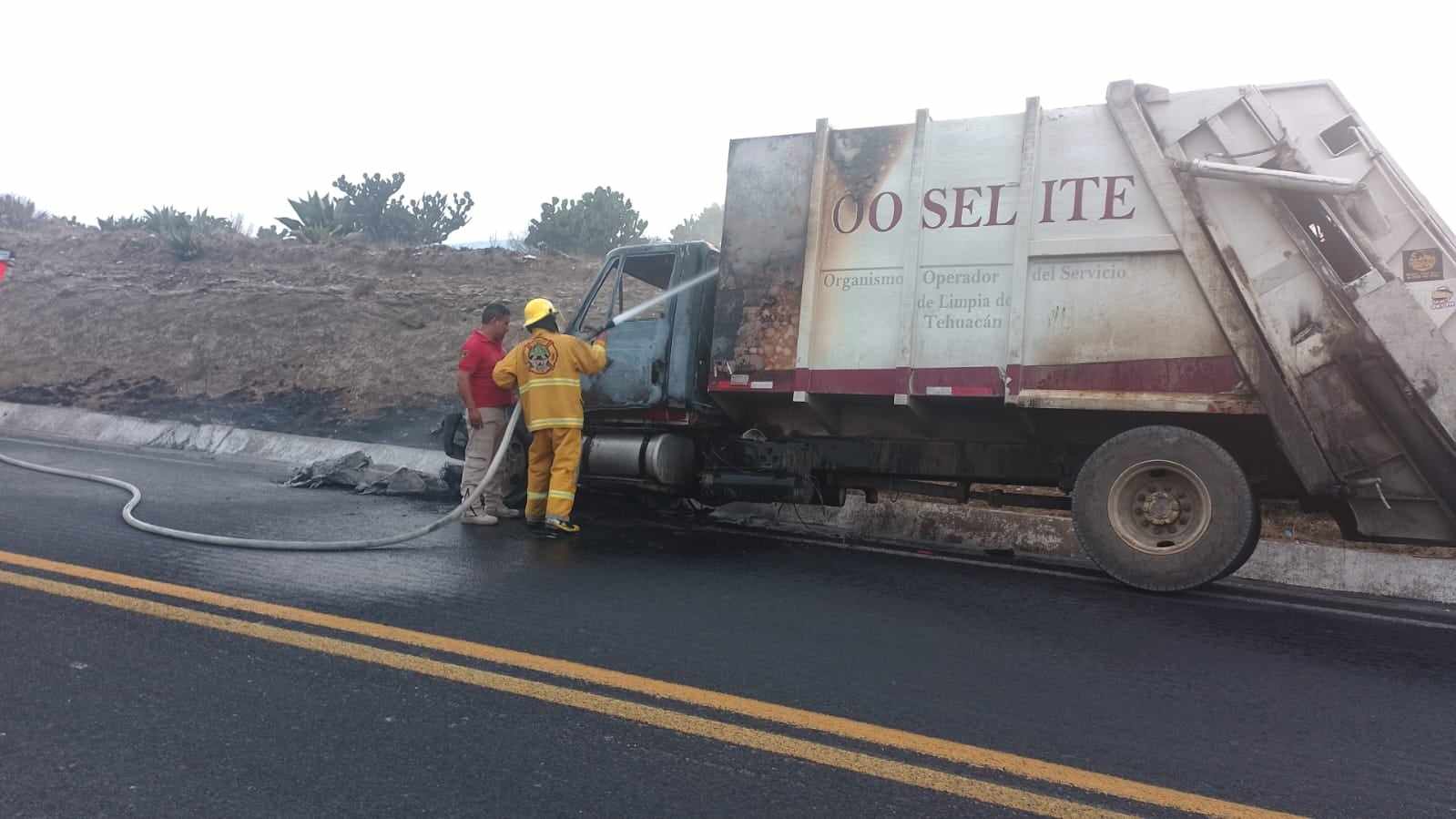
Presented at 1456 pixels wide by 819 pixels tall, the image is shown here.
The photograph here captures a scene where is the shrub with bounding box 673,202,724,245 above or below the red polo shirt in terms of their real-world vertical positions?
above

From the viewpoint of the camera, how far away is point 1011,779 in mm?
2736

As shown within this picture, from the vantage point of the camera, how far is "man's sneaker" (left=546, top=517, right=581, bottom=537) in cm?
670

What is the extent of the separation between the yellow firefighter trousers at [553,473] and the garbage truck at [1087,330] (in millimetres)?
637

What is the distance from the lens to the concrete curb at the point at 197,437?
10.5 m

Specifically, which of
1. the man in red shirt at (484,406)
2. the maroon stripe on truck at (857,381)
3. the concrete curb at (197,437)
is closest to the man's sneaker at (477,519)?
the man in red shirt at (484,406)

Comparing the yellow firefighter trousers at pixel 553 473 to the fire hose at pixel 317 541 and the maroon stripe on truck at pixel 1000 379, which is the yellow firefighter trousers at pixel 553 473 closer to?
the fire hose at pixel 317 541

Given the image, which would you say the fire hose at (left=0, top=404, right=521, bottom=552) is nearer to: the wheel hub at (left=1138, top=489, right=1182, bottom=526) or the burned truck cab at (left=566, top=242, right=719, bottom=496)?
the burned truck cab at (left=566, top=242, right=719, bottom=496)

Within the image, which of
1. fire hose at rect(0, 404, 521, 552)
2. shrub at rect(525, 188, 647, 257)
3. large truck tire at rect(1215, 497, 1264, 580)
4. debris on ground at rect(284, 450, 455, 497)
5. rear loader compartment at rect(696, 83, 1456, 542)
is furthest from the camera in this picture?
shrub at rect(525, 188, 647, 257)

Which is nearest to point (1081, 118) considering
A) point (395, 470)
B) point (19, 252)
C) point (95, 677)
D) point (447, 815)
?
point (447, 815)

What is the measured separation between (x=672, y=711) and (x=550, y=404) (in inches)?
154

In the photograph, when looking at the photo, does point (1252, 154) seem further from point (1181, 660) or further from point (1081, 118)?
point (1181, 660)

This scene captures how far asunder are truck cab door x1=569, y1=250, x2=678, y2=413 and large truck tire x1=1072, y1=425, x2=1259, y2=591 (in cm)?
315

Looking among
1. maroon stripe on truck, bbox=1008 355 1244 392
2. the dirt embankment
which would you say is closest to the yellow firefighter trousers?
maroon stripe on truck, bbox=1008 355 1244 392

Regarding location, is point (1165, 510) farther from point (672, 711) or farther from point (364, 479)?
point (364, 479)
